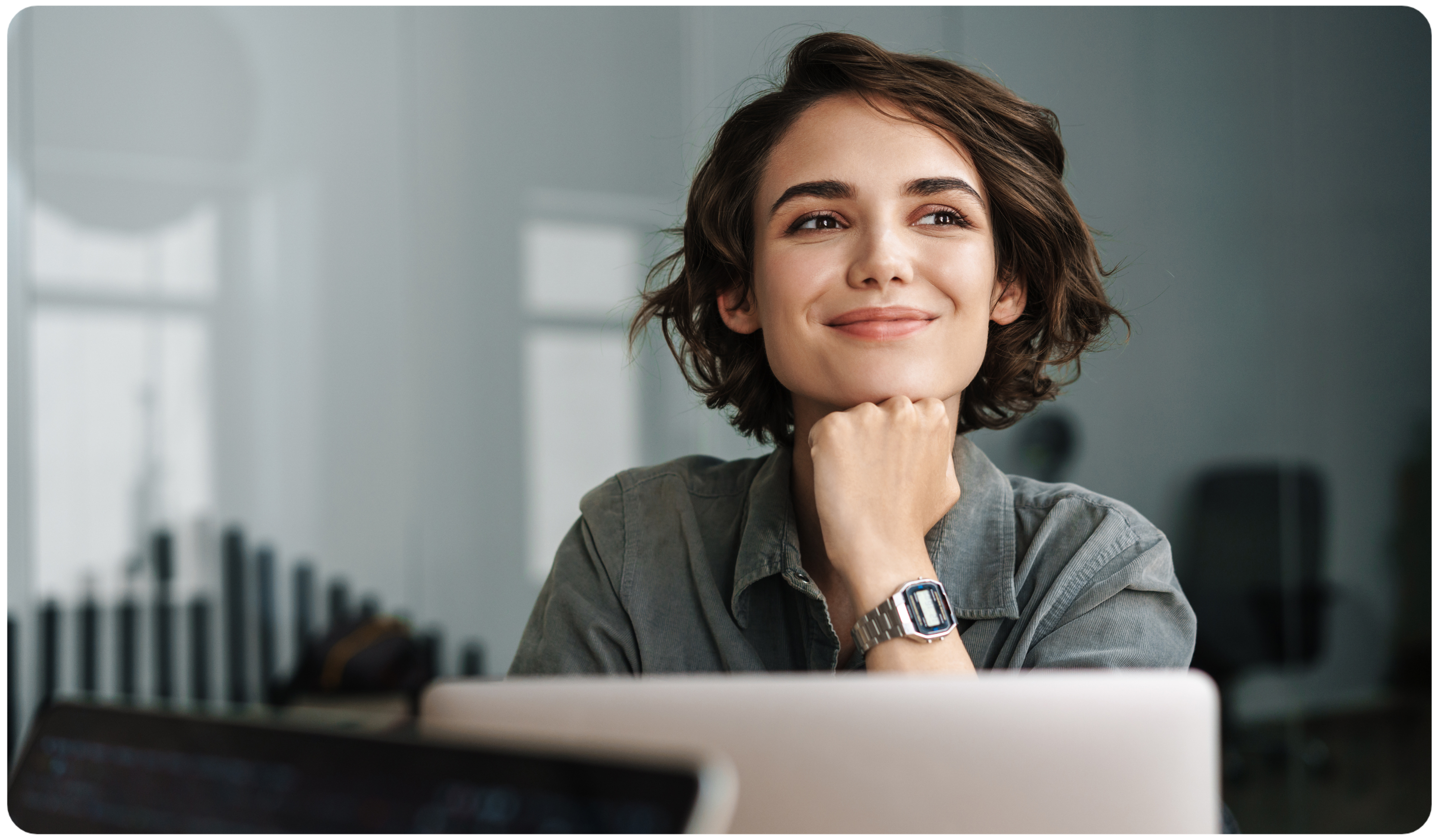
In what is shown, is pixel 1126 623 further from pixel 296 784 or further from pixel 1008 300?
pixel 296 784

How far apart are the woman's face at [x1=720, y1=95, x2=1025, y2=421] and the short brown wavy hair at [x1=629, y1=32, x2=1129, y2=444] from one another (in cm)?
5

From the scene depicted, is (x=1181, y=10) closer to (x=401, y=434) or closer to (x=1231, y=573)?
(x=1231, y=573)

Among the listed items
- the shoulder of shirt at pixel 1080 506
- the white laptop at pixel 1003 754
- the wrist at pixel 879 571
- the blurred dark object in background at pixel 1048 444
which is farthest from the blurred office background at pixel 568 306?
the white laptop at pixel 1003 754

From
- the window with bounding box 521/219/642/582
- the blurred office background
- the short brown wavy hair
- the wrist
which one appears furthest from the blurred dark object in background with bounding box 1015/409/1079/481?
the wrist

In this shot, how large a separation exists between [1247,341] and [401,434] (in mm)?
2650

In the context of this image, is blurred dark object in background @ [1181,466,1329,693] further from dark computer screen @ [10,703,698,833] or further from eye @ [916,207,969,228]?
dark computer screen @ [10,703,698,833]

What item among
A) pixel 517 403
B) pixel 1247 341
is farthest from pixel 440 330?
pixel 1247 341

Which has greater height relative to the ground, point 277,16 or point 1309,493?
point 277,16

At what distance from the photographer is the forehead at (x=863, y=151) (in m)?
1.15

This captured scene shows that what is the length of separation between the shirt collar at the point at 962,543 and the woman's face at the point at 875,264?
A: 0.11 metres

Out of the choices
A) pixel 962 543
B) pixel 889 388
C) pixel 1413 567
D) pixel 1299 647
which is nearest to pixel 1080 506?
pixel 962 543

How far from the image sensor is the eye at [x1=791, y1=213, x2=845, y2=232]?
1177mm

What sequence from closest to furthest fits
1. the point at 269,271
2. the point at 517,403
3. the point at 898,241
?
1. the point at 898,241
2. the point at 269,271
3. the point at 517,403

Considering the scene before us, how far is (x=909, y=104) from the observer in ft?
3.90
